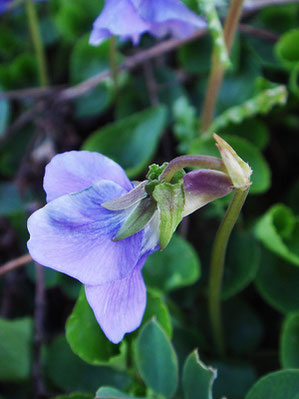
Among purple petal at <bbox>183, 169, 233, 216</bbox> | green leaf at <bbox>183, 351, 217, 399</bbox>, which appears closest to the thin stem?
purple petal at <bbox>183, 169, 233, 216</bbox>

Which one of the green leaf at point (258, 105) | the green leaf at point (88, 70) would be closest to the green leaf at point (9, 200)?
the green leaf at point (88, 70)

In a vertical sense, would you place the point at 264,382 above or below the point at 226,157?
below

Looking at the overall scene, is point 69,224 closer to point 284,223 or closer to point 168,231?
point 168,231

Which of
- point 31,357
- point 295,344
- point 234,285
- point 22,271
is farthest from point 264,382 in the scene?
point 22,271

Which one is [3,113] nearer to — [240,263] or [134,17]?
[134,17]

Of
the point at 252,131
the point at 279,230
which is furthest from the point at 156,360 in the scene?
the point at 252,131
